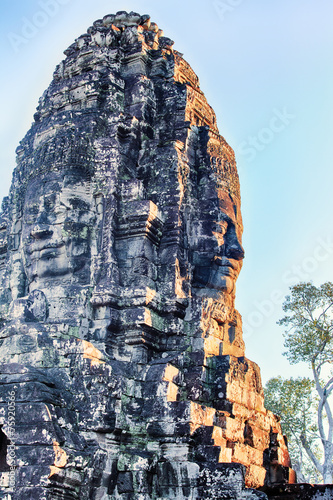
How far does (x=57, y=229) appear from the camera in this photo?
11047mm

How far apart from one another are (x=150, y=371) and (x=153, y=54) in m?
7.22

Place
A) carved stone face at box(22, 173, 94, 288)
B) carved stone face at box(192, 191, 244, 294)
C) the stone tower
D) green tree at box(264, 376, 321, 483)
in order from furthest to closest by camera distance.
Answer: green tree at box(264, 376, 321, 483) → carved stone face at box(192, 191, 244, 294) → carved stone face at box(22, 173, 94, 288) → the stone tower

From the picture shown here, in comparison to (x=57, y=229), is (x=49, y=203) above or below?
above

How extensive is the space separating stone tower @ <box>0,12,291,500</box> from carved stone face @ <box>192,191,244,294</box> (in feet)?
0.09

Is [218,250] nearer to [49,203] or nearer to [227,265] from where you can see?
[227,265]

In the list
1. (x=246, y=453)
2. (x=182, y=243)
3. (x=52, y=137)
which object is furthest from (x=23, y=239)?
(x=246, y=453)

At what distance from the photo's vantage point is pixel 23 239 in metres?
11.5

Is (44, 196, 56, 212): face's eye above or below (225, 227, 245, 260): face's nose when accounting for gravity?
above

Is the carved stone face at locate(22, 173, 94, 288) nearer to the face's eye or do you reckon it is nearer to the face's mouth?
the face's eye

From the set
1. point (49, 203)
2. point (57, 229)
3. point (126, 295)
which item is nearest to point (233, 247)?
point (126, 295)

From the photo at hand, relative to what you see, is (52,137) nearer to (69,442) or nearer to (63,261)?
(63,261)

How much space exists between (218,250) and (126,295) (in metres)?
2.19

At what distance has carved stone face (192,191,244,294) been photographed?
11570 millimetres

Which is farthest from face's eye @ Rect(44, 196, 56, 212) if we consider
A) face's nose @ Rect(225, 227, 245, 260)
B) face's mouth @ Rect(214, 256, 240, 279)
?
face's nose @ Rect(225, 227, 245, 260)
